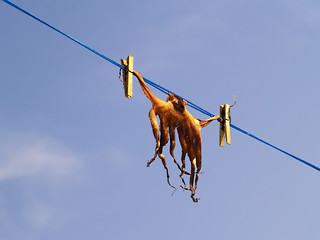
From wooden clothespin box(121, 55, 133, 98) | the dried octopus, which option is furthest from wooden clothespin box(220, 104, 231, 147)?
wooden clothespin box(121, 55, 133, 98)

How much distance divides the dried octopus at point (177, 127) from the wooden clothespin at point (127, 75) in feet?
0.70

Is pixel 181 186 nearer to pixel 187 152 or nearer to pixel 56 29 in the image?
pixel 187 152

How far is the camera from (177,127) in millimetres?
10695

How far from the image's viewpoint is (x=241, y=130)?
1171cm

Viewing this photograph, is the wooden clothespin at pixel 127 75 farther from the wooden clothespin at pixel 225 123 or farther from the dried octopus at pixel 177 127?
the wooden clothespin at pixel 225 123

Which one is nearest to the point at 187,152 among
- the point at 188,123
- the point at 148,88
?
the point at 188,123

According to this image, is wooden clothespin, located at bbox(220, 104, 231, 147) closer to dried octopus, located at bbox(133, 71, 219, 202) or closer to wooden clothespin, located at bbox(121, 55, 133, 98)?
dried octopus, located at bbox(133, 71, 219, 202)

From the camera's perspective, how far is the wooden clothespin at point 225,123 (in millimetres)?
11619

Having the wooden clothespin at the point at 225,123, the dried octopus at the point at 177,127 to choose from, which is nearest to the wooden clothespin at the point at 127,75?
the dried octopus at the point at 177,127

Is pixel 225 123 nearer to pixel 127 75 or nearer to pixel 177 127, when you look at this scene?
pixel 177 127

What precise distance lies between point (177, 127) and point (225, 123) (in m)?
1.35

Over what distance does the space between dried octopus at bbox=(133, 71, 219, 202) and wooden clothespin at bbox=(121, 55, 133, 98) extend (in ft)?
0.70

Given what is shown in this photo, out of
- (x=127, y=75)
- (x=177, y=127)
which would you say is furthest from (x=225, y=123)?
(x=127, y=75)

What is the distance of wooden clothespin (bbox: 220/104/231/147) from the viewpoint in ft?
38.1
